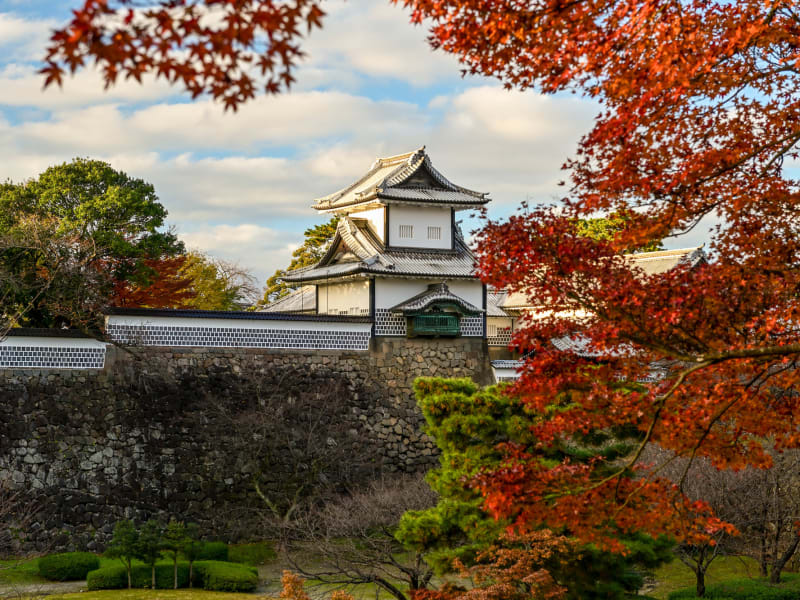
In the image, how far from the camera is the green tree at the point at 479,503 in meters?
10.6

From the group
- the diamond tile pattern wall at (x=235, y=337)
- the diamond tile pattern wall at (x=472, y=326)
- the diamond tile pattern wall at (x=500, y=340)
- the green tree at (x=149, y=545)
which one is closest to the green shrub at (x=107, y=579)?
the green tree at (x=149, y=545)

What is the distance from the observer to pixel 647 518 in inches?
265

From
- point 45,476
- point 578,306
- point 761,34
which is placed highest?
point 761,34

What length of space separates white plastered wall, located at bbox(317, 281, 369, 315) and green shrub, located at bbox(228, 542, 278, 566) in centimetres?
600

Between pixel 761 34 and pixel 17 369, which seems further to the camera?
pixel 17 369

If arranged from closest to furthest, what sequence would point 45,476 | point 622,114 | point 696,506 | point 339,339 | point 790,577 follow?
point 622,114, point 696,506, point 790,577, point 45,476, point 339,339

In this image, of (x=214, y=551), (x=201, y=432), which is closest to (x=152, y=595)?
(x=214, y=551)

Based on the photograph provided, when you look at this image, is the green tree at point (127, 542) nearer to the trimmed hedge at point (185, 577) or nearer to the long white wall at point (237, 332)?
the trimmed hedge at point (185, 577)

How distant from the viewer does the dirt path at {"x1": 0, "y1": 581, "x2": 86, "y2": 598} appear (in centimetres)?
1425

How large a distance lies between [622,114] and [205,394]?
46.5 feet

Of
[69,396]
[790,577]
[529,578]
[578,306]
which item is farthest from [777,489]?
[69,396]

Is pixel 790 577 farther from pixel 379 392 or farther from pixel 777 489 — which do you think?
pixel 379 392

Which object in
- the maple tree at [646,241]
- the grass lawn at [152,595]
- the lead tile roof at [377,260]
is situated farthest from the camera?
the lead tile roof at [377,260]

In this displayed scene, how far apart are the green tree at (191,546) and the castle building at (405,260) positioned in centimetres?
640
